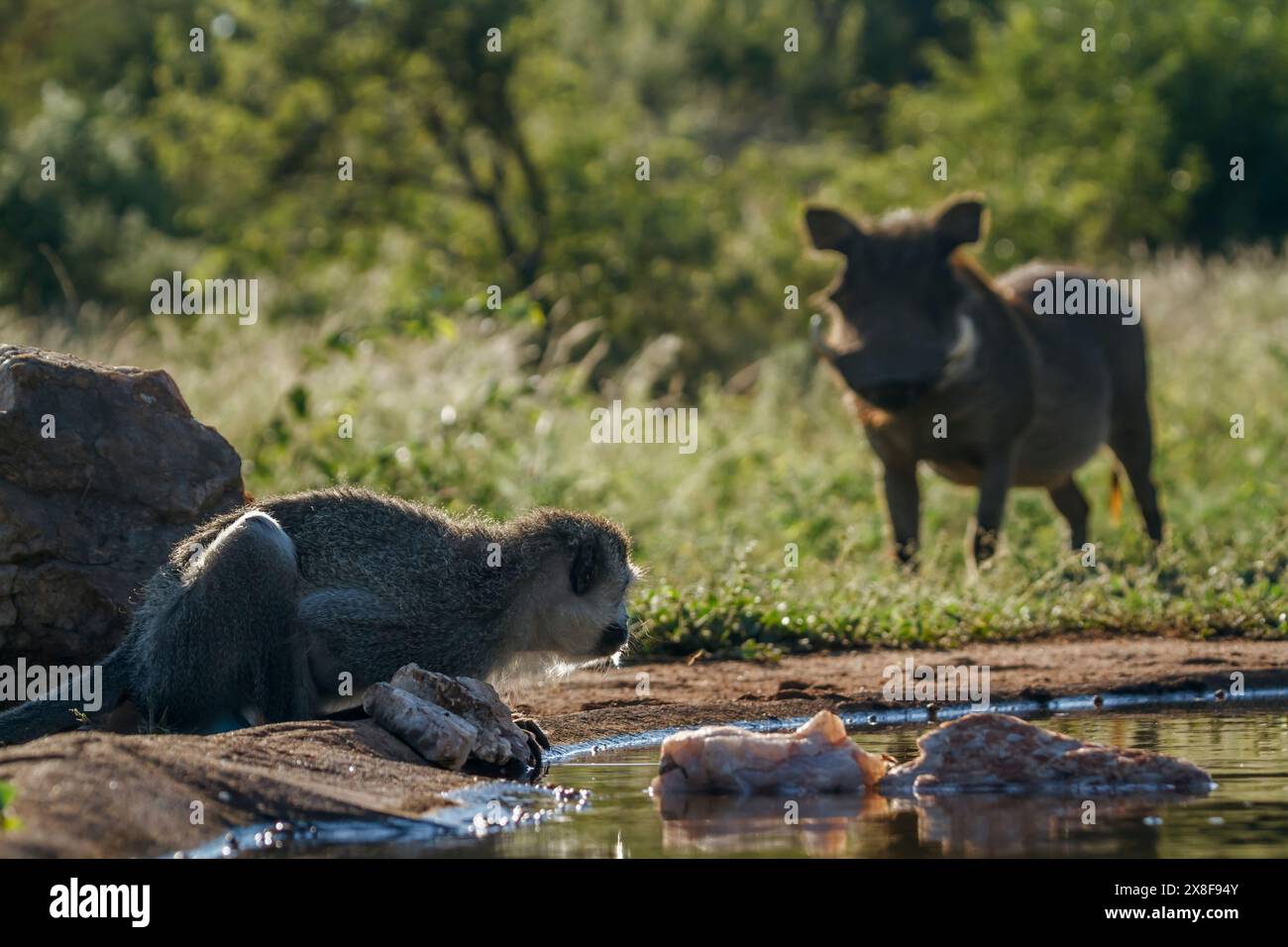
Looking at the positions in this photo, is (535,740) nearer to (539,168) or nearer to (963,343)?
(963,343)

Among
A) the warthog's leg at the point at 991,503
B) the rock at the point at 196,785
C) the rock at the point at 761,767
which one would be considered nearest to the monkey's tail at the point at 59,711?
the rock at the point at 196,785

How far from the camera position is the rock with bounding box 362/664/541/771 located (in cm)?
736

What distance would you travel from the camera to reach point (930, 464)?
13.8 m

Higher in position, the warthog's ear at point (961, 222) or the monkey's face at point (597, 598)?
the warthog's ear at point (961, 222)

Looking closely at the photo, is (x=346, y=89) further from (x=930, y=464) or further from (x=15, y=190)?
(x=930, y=464)

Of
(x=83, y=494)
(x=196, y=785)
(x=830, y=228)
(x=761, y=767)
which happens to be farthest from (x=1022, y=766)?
(x=830, y=228)

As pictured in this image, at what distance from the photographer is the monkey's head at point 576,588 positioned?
8.37 meters

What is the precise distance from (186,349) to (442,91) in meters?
7.49

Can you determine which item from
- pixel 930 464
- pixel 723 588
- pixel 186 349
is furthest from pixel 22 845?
pixel 186 349

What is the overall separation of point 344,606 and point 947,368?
611 cm

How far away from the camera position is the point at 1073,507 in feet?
49.6

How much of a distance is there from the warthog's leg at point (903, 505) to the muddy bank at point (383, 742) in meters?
2.56

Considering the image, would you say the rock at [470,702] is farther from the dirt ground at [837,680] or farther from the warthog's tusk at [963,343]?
the warthog's tusk at [963,343]
